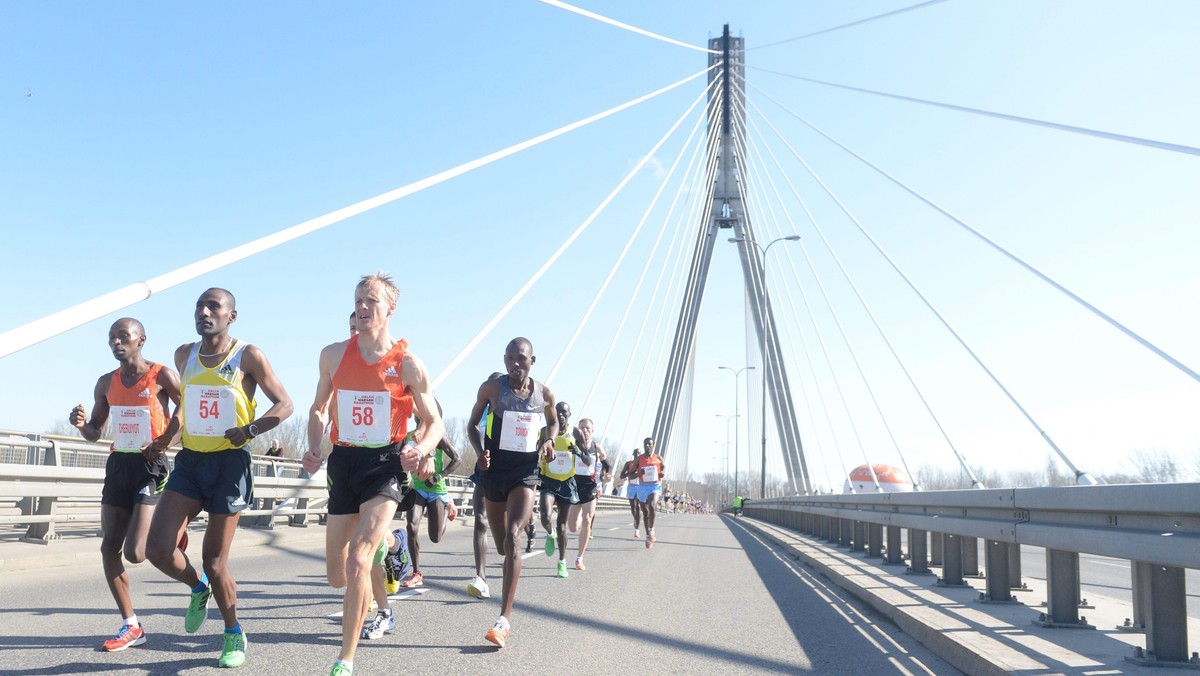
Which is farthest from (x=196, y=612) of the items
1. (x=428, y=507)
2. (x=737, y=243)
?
(x=737, y=243)

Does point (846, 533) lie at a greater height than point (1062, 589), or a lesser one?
lesser

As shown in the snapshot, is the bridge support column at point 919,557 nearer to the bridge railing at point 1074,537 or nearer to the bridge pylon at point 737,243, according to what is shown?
the bridge railing at point 1074,537

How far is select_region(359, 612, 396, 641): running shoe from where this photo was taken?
6.02m

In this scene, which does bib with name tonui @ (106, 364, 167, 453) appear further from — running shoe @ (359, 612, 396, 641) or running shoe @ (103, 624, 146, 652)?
running shoe @ (359, 612, 396, 641)

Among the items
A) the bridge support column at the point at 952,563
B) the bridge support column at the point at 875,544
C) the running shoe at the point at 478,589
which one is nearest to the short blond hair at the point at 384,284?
the running shoe at the point at 478,589

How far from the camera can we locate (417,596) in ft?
27.3

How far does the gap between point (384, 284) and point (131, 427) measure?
1916 millimetres

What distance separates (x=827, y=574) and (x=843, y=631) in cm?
425

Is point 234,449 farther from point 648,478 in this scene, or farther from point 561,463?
point 648,478

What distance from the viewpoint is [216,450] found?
17.5 ft

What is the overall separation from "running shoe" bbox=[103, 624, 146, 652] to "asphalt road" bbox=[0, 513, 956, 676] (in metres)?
0.07

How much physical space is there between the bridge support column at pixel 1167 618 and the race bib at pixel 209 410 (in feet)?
14.8

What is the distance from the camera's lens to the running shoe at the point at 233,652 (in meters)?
4.93

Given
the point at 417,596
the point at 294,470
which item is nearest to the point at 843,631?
the point at 417,596
